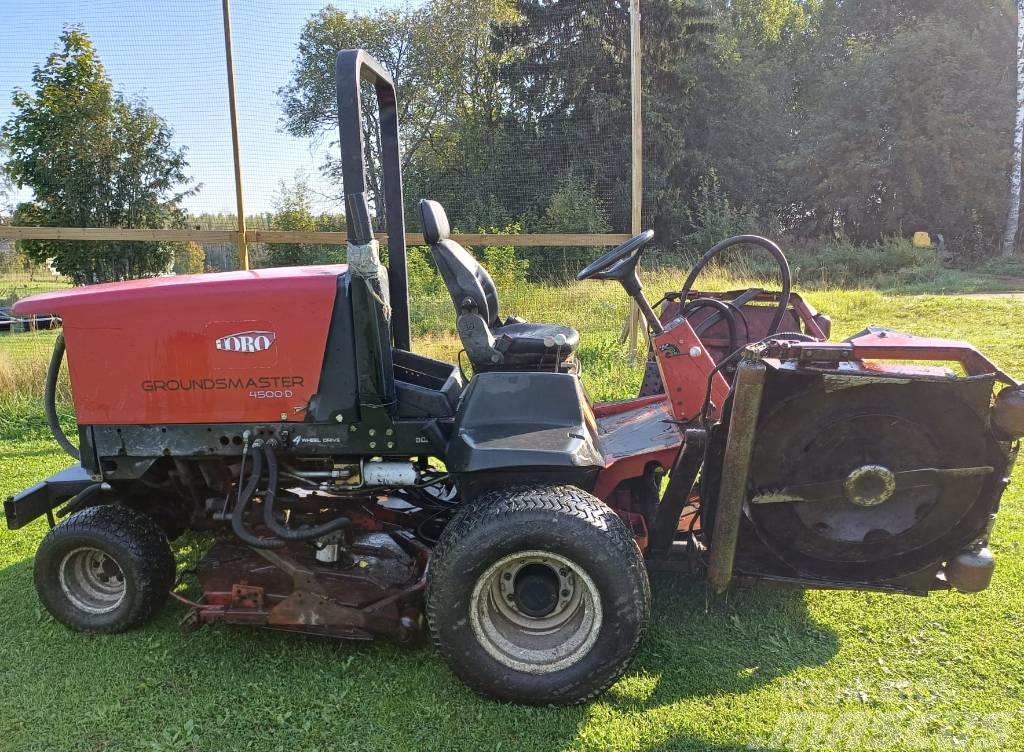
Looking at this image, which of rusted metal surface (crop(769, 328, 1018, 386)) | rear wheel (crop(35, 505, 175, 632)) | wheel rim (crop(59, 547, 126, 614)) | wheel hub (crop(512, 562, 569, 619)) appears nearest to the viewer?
rusted metal surface (crop(769, 328, 1018, 386))

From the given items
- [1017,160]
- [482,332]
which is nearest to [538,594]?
[482,332]

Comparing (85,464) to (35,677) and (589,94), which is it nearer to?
(35,677)

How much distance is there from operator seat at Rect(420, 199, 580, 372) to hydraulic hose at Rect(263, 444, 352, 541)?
1.01m

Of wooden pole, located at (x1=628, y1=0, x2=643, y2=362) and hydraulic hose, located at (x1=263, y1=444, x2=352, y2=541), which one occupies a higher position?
wooden pole, located at (x1=628, y1=0, x2=643, y2=362)

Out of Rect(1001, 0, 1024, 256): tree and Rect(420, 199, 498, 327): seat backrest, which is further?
Rect(1001, 0, 1024, 256): tree

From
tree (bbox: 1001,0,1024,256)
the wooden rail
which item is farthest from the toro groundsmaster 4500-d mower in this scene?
tree (bbox: 1001,0,1024,256)

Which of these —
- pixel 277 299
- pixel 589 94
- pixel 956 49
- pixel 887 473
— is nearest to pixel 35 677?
pixel 277 299

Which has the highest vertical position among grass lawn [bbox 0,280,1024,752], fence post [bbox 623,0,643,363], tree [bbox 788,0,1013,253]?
tree [bbox 788,0,1013,253]

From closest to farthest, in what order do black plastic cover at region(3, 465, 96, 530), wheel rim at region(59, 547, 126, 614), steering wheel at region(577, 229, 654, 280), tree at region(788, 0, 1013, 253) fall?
wheel rim at region(59, 547, 126, 614), black plastic cover at region(3, 465, 96, 530), steering wheel at region(577, 229, 654, 280), tree at region(788, 0, 1013, 253)

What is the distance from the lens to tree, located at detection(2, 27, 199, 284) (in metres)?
6.69

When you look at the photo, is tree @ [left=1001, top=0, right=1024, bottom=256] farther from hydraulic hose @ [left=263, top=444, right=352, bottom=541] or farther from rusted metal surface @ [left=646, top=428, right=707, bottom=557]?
hydraulic hose @ [left=263, top=444, right=352, bottom=541]

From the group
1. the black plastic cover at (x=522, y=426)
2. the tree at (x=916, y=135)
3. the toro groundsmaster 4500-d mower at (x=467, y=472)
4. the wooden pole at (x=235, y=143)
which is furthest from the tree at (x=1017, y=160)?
the black plastic cover at (x=522, y=426)

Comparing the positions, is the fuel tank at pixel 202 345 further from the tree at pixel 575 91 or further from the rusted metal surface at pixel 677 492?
the tree at pixel 575 91

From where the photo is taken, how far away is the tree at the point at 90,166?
22.0 ft
